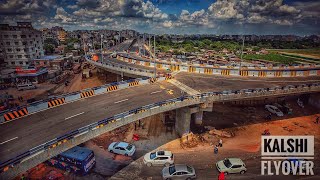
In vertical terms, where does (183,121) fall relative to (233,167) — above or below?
above

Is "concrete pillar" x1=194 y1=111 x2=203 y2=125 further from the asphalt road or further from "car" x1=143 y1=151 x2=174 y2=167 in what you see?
"car" x1=143 y1=151 x2=174 y2=167

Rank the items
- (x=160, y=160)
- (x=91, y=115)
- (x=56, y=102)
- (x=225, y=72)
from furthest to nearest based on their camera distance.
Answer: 1. (x=225, y=72)
2. (x=56, y=102)
3. (x=160, y=160)
4. (x=91, y=115)

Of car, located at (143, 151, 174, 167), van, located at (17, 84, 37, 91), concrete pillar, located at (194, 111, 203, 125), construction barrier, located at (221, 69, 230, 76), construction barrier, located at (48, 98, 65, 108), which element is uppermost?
construction barrier, located at (221, 69, 230, 76)

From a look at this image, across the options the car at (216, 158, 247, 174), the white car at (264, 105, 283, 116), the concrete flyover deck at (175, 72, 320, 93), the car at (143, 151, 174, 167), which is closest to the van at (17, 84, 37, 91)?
the concrete flyover deck at (175, 72, 320, 93)

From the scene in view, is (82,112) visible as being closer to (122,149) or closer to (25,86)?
(122,149)

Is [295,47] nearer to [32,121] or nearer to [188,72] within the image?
[188,72]

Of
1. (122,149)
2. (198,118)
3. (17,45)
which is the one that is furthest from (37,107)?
(17,45)

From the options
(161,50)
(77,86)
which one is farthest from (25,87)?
(161,50)
